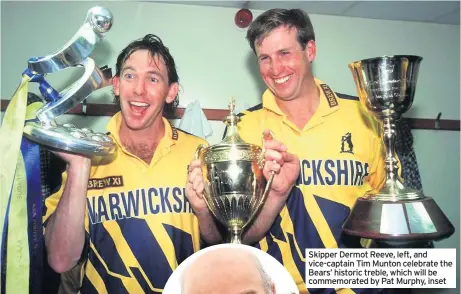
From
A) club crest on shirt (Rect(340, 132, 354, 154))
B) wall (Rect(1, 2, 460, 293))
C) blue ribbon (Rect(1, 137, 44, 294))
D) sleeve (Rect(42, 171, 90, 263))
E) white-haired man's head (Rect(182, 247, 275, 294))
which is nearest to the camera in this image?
white-haired man's head (Rect(182, 247, 275, 294))

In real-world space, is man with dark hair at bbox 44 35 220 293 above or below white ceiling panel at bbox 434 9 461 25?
below

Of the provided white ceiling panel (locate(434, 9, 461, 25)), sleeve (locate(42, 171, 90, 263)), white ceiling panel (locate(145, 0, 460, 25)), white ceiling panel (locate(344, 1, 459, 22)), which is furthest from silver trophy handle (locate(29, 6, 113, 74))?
white ceiling panel (locate(434, 9, 461, 25))

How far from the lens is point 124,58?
3.96ft

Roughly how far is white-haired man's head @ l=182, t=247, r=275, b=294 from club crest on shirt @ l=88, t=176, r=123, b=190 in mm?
494

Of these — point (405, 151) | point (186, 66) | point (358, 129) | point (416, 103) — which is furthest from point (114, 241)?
point (416, 103)

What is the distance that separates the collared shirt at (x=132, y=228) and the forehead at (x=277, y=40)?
19.0 inches

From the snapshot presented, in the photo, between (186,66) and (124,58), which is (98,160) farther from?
(186,66)

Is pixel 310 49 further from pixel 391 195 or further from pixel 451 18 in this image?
pixel 451 18

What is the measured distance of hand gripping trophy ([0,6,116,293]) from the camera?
88 centimetres

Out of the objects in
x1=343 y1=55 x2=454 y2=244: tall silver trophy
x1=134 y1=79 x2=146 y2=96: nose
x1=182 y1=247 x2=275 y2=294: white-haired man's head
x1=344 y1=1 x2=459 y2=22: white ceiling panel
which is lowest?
x1=182 y1=247 x2=275 y2=294: white-haired man's head

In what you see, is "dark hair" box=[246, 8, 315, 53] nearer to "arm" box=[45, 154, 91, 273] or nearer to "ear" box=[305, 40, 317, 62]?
"ear" box=[305, 40, 317, 62]

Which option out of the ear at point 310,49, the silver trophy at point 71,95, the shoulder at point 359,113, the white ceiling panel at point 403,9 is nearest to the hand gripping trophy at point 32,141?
the silver trophy at point 71,95

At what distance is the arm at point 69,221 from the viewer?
3.21 ft

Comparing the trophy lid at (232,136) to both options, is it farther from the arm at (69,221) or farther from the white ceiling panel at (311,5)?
the white ceiling panel at (311,5)
